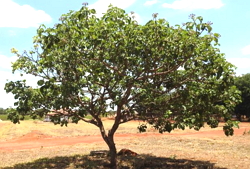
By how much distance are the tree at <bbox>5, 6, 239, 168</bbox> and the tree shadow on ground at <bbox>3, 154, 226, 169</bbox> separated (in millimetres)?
2255

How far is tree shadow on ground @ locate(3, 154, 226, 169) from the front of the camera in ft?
39.4

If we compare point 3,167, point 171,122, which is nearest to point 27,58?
point 3,167

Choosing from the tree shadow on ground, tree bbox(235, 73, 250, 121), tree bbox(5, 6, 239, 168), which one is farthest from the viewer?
tree bbox(235, 73, 250, 121)

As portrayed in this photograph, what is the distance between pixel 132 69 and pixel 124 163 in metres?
4.93

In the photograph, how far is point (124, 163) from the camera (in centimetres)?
1254

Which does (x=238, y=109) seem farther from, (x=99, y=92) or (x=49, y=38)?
(x=49, y=38)

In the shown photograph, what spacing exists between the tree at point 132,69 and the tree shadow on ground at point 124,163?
Result: 88.8 inches

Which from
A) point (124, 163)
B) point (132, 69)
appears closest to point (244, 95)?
point (124, 163)

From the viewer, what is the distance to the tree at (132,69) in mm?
8608

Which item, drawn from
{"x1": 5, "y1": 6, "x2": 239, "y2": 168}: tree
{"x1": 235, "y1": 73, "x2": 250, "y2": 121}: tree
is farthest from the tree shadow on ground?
{"x1": 235, "y1": 73, "x2": 250, "y2": 121}: tree

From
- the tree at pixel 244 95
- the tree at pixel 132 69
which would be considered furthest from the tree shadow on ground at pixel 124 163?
the tree at pixel 244 95

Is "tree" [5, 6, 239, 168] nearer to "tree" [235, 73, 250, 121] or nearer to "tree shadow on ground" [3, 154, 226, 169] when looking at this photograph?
"tree shadow on ground" [3, 154, 226, 169]

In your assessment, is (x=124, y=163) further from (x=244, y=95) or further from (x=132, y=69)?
(x=244, y=95)

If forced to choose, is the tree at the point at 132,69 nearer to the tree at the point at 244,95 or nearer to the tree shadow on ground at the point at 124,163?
the tree shadow on ground at the point at 124,163
